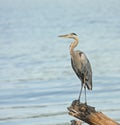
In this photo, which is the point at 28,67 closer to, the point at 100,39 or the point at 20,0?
the point at 100,39

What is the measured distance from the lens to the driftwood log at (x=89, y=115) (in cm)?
998

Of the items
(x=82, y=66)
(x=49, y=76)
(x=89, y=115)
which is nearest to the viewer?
(x=89, y=115)

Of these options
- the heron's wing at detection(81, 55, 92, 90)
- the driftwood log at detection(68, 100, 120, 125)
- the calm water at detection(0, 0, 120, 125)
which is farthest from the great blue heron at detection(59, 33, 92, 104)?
the calm water at detection(0, 0, 120, 125)

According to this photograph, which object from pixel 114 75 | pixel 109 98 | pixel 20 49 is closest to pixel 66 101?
pixel 109 98

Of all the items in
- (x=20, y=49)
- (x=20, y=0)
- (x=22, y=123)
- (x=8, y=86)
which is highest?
(x=20, y=0)

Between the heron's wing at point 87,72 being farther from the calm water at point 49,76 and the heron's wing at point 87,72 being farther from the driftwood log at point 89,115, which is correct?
the calm water at point 49,76

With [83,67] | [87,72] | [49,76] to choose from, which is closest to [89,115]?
[87,72]

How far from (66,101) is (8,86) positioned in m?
3.38

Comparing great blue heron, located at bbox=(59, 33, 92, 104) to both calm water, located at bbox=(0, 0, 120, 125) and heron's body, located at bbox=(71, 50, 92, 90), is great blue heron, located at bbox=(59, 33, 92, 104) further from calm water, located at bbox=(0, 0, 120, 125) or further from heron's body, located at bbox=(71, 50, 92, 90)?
calm water, located at bbox=(0, 0, 120, 125)

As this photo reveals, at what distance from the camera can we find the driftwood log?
998 centimetres

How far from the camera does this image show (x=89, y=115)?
10.2 metres

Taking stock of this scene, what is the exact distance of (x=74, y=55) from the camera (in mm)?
12680

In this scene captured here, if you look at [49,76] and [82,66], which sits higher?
[49,76]

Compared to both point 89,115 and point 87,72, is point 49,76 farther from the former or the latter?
point 89,115
